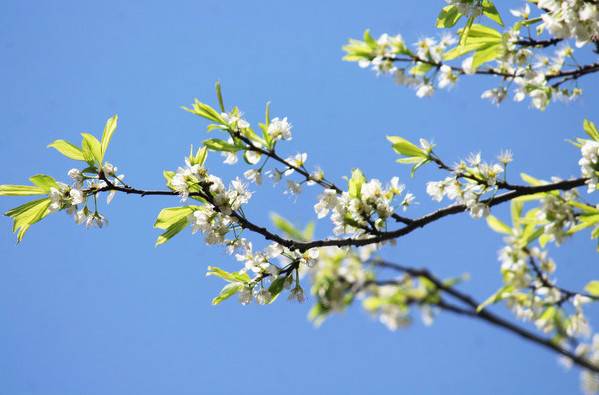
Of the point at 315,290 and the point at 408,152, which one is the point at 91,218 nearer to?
the point at 408,152

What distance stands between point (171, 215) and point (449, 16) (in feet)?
4.95

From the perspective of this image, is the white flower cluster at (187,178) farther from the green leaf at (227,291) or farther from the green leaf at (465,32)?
the green leaf at (465,32)

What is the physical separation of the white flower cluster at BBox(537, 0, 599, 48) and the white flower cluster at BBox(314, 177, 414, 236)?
834 millimetres

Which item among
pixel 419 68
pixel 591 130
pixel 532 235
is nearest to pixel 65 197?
pixel 419 68

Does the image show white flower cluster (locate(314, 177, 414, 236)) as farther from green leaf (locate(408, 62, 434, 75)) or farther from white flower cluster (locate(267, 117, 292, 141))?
green leaf (locate(408, 62, 434, 75))

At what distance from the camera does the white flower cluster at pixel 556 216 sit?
1.91 metres

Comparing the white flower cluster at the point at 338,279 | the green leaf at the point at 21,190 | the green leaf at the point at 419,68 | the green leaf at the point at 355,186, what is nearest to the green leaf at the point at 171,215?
the green leaf at the point at 21,190

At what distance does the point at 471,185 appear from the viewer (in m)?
2.27

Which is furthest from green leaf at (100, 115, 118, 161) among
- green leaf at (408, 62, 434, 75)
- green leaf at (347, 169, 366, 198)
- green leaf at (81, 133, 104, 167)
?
green leaf at (408, 62, 434, 75)

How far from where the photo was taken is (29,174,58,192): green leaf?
94.6 inches

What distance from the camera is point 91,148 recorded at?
2.39 meters

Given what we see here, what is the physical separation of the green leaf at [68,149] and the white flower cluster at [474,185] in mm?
1596

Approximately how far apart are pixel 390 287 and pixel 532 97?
210cm

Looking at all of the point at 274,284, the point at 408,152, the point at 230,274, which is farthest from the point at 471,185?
the point at 230,274
